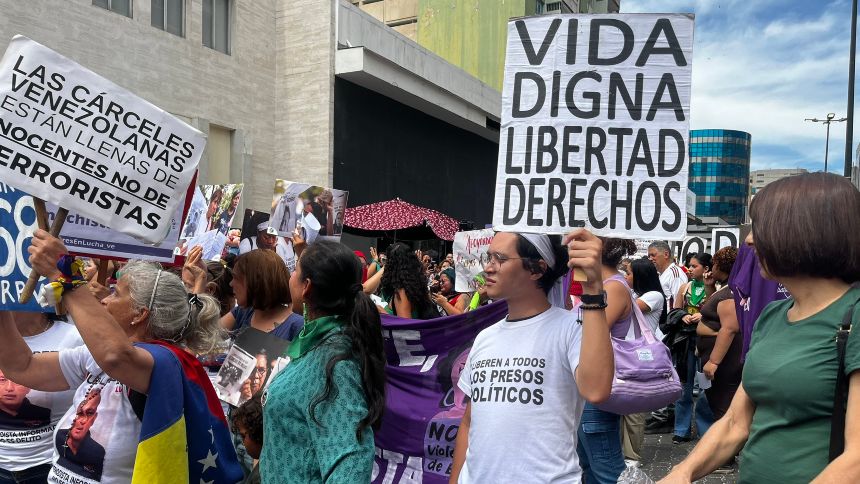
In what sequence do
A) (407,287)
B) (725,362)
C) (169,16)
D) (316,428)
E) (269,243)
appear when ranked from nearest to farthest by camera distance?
(316,428) < (407,287) < (725,362) < (269,243) < (169,16)

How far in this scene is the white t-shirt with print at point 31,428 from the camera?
136 inches

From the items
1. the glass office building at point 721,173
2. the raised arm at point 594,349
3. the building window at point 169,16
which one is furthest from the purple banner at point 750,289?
the glass office building at point 721,173

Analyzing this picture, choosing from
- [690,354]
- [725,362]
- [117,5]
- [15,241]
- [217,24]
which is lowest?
[690,354]

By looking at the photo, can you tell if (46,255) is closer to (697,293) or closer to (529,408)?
(529,408)

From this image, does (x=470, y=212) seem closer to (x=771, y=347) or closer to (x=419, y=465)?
(x=419, y=465)

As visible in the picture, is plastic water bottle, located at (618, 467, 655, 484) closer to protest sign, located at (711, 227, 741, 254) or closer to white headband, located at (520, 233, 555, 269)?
white headband, located at (520, 233, 555, 269)

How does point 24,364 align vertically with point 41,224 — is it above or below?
below

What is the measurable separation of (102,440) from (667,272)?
9.19 metres

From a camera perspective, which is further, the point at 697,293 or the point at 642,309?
the point at 697,293

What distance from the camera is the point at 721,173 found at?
10662 cm

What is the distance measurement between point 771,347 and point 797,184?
46 centimetres

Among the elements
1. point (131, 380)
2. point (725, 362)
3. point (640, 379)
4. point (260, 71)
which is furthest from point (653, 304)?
point (260, 71)

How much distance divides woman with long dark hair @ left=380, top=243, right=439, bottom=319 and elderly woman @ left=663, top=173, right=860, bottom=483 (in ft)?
12.4

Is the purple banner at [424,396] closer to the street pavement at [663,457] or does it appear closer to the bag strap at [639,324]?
the bag strap at [639,324]
